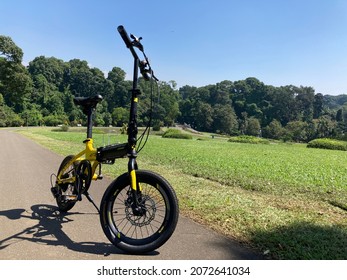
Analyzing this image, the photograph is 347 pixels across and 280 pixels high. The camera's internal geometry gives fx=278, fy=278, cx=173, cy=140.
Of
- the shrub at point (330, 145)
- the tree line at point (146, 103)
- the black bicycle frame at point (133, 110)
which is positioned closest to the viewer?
the black bicycle frame at point (133, 110)

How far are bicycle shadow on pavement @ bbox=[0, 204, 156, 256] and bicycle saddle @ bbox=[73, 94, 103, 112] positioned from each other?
1616 mm

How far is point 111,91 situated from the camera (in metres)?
8.30

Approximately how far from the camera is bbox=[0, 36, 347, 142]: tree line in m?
7.83

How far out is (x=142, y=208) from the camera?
9.97 feet

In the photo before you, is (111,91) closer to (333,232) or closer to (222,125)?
(333,232)

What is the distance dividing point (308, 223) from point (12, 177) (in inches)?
261

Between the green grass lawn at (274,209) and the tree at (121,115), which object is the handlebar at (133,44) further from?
the green grass lawn at (274,209)

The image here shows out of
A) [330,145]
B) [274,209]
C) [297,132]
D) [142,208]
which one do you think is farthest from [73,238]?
[297,132]

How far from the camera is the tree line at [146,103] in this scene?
7828mm

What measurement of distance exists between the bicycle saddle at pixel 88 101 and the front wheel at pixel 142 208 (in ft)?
4.62

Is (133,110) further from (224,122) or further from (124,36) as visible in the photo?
(224,122)

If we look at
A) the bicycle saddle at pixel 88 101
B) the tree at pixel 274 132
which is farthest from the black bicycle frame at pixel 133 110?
the tree at pixel 274 132

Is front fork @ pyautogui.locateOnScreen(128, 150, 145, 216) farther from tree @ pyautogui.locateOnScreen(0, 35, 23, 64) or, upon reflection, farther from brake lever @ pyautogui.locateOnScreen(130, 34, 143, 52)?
tree @ pyautogui.locateOnScreen(0, 35, 23, 64)
